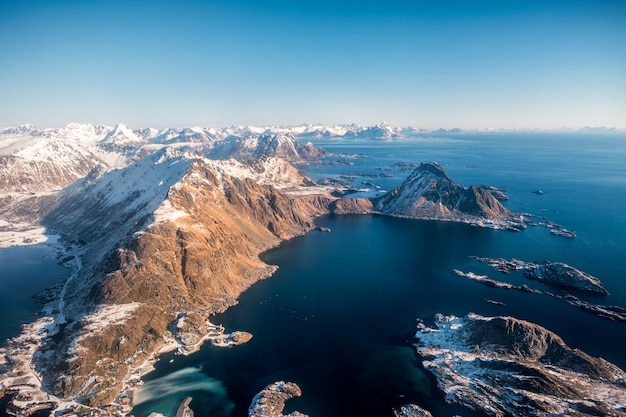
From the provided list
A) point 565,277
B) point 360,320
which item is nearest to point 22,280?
point 360,320

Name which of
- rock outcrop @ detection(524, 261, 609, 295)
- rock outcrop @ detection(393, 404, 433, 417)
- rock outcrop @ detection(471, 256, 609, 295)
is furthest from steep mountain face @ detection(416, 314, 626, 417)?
rock outcrop @ detection(471, 256, 609, 295)

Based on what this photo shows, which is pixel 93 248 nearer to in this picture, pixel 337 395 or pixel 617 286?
pixel 337 395

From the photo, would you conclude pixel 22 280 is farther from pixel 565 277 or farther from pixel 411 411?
pixel 565 277

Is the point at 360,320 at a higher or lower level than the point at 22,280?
higher

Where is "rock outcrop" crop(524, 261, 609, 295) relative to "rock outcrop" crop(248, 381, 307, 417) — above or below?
above

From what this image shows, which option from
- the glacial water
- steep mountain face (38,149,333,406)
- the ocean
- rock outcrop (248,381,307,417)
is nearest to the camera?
rock outcrop (248,381,307,417)

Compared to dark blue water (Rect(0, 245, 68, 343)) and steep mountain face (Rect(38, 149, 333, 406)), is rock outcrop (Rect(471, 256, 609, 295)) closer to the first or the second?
steep mountain face (Rect(38, 149, 333, 406))

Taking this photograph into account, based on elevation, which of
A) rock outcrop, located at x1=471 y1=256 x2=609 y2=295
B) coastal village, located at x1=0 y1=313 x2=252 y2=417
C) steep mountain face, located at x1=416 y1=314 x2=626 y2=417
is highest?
rock outcrop, located at x1=471 y1=256 x2=609 y2=295

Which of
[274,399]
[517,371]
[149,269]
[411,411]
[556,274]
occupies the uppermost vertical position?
[149,269]
